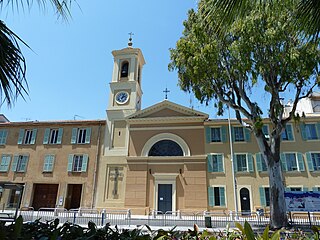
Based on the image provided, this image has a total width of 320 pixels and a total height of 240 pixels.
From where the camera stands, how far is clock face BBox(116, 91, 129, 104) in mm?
26547

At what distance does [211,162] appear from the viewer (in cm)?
2197

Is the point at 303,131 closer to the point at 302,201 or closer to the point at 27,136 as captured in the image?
the point at 302,201

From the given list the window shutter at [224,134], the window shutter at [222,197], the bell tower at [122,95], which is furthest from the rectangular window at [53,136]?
the window shutter at [222,197]

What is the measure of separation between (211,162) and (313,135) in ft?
30.0

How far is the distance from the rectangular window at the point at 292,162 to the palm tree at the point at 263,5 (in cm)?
2058

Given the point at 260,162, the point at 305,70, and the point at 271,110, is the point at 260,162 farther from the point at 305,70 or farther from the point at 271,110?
the point at 305,70

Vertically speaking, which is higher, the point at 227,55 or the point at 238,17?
the point at 227,55

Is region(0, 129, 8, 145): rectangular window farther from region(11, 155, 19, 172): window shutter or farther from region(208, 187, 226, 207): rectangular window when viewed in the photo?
region(208, 187, 226, 207): rectangular window

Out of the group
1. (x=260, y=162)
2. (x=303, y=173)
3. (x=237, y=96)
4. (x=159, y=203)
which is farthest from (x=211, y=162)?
(x=237, y=96)

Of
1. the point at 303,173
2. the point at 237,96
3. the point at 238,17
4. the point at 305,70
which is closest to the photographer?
the point at 238,17

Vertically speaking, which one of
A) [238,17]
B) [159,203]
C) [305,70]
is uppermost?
[305,70]

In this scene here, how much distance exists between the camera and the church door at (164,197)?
21438 millimetres

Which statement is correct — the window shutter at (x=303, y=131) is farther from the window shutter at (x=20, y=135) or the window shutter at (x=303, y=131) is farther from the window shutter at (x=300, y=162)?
the window shutter at (x=20, y=135)

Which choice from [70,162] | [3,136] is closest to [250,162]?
[70,162]
